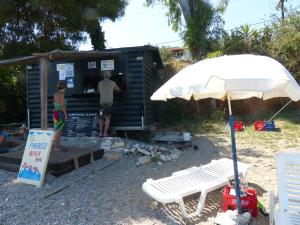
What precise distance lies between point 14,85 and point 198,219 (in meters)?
12.3

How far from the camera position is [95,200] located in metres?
5.28

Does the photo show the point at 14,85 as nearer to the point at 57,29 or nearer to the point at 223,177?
the point at 57,29

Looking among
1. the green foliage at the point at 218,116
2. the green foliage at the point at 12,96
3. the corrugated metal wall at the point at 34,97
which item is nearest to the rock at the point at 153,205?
the corrugated metal wall at the point at 34,97

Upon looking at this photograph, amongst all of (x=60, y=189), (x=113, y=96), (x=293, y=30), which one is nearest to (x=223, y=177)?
(x=60, y=189)

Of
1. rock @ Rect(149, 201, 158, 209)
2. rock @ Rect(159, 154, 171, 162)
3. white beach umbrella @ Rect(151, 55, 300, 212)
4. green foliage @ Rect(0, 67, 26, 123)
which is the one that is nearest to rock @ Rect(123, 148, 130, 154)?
rock @ Rect(159, 154, 171, 162)

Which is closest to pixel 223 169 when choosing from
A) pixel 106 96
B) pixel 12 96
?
pixel 106 96

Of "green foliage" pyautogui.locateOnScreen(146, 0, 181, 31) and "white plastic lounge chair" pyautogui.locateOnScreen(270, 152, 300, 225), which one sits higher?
"green foliage" pyautogui.locateOnScreen(146, 0, 181, 31)

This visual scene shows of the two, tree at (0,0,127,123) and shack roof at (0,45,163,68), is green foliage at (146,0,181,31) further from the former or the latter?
shack roof at (0,45,163,68)

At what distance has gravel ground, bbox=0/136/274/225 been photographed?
463 centimetres

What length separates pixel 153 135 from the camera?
10.9 m

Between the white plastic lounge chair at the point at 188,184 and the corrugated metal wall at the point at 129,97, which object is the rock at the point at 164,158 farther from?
the corrugated metal wall at the point at 129,97

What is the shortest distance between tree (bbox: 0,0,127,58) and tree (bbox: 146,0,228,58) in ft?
11.6

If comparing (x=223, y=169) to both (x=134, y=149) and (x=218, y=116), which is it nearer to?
(x=134, y=149)

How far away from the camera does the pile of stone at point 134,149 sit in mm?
7629
